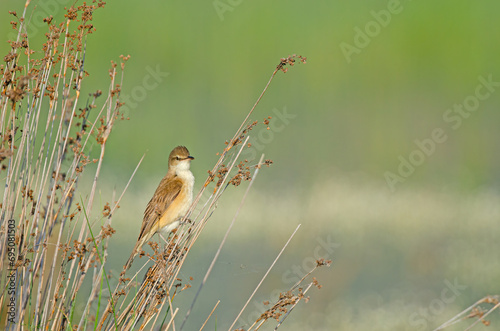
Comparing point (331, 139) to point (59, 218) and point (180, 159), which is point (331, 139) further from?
point (59, 218)

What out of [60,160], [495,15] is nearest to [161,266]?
[60,160]

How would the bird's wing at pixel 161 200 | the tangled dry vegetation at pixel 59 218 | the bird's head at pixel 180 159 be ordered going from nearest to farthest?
the tangled dry vegetation at pixel 59 218 < the bird's wing at pixel 161 200 < the bird's head at pixel 180 159

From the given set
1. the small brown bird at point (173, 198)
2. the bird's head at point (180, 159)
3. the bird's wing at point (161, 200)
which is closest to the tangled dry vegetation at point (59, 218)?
Result: the bird's wing at point (161, 200)

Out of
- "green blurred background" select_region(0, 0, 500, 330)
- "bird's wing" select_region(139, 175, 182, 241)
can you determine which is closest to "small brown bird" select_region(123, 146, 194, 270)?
"bird's wing" select_region(139, 175, 182, 241)

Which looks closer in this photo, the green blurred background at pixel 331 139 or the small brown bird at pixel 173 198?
the small brown bird at pixel 173 198

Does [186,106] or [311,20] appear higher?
[311,20]

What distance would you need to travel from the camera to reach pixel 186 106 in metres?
9.29

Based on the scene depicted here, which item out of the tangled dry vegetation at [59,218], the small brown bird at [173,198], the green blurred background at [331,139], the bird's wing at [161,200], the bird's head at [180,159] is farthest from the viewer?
the green blurred background at [331,139]

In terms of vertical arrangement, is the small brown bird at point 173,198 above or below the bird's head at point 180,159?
below

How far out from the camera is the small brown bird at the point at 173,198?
16.9 ft

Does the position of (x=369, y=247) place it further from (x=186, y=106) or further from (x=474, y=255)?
(x=186, y=106)

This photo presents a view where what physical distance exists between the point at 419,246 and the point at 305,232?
3.95 feet

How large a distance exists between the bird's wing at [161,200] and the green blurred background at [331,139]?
191 cm

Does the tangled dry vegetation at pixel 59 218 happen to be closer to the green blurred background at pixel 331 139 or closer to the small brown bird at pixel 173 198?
the small brown bird at pixel 173 198
